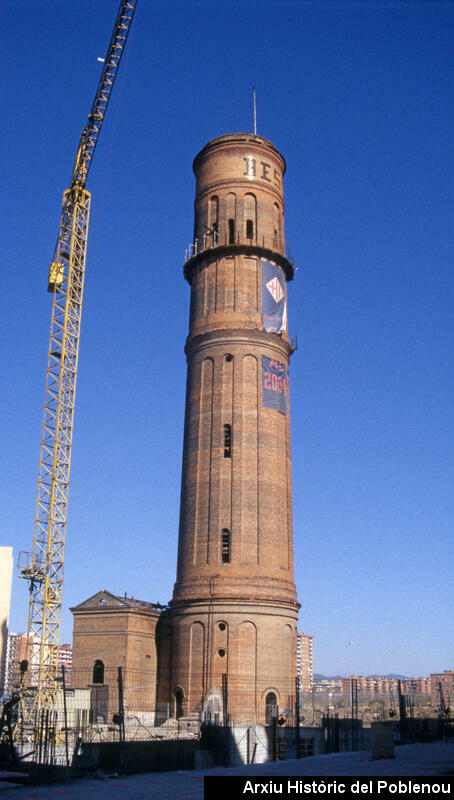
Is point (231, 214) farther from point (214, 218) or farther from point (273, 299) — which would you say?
point (273, 299)

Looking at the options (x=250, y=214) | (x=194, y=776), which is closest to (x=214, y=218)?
(x=250, y=214)

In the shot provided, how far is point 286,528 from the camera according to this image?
43438mm

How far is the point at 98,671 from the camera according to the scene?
42688 millimetres

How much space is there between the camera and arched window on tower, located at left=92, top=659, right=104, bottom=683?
42.6m

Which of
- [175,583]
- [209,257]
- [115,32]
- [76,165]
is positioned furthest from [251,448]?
[115,32]

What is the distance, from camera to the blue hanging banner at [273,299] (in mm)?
45875

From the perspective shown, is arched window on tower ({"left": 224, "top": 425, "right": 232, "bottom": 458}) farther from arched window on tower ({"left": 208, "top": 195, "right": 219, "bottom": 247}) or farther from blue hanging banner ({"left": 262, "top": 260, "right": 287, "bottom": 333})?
arched window on tower ({"left": 208, "top": 195, "right": 219, "bottom": 247})

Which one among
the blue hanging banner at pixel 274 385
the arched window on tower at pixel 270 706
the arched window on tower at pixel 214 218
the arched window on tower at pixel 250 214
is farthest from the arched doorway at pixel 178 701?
the arched window on tower at pixel 250 214

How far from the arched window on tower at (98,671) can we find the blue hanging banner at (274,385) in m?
16.8

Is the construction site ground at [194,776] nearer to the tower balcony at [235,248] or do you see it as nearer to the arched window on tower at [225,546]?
the arched window on tower at [225,546]

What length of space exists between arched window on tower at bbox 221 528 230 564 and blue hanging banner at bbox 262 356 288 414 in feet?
24.6

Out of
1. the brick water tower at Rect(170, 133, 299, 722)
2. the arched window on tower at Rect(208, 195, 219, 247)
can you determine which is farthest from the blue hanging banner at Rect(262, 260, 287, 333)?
the arched window on tower at Rect(208, 195, 219, 247)

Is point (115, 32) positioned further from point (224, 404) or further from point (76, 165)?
point (224, 404)
